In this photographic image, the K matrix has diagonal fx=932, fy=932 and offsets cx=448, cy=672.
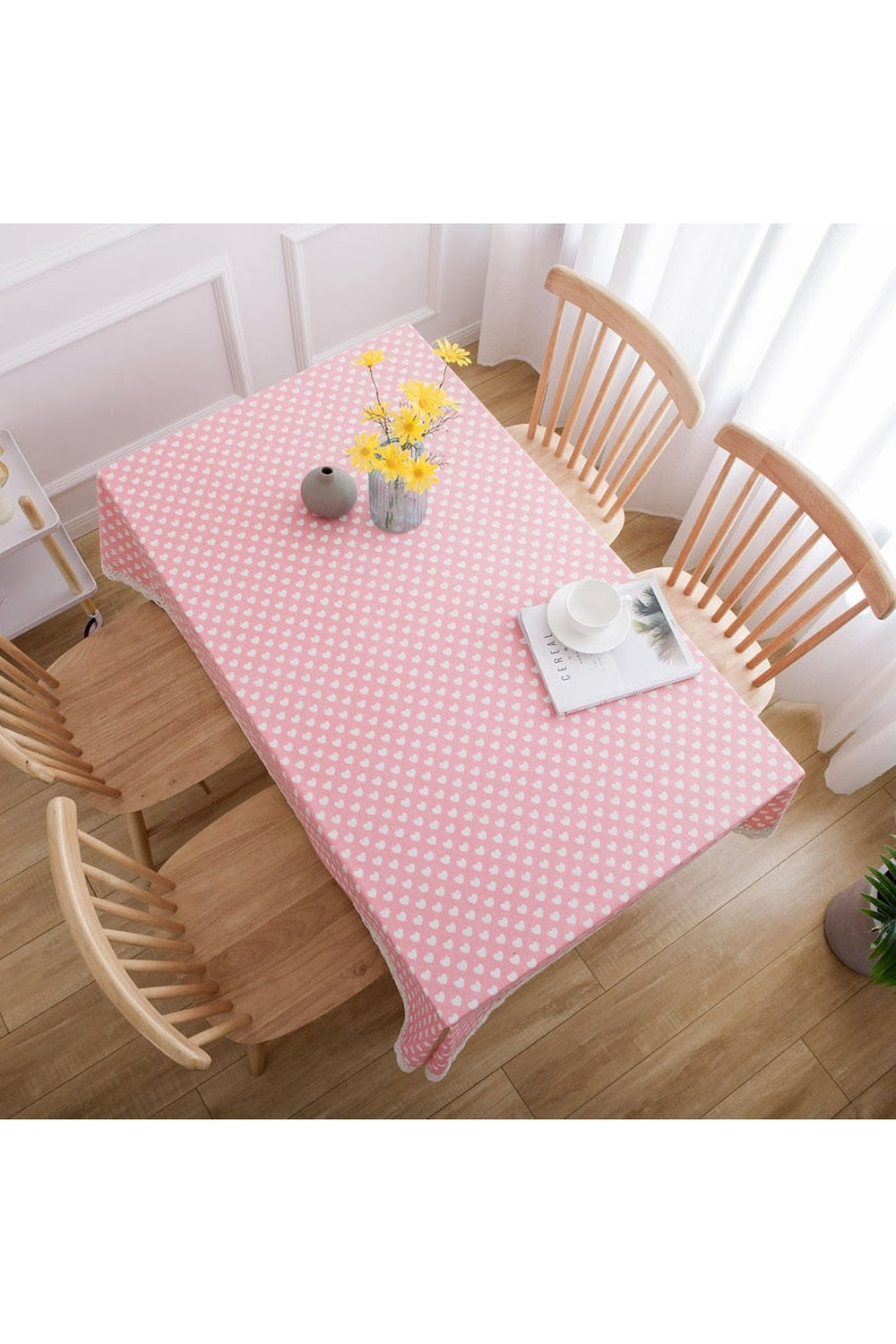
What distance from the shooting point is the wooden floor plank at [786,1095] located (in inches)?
76.3

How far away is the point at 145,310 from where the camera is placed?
2092 millimetres

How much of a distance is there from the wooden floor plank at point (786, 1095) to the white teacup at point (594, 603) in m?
1.08

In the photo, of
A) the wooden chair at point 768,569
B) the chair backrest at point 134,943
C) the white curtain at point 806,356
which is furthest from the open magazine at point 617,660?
the chair backrest at point 134,943

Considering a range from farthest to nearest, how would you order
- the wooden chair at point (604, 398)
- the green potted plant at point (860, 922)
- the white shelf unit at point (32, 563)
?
the white shelf unit at point (32, 563), the wooden chair at point (604, 398), the green potted plant at point (860, 922)

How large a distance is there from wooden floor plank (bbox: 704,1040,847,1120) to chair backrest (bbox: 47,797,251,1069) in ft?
3.54

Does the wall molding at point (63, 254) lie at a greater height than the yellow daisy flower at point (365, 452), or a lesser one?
lesser

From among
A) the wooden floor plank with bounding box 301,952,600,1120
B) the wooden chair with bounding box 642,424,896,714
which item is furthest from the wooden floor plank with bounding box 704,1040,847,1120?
the wooden chair with bounding box 642,424,896,714

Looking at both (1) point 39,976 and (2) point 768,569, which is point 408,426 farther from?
(1) point 39,976

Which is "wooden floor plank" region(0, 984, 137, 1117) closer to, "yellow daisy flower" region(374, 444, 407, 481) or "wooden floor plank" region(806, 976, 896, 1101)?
"yellow daisy flower" region(374, 444, 407, 481)

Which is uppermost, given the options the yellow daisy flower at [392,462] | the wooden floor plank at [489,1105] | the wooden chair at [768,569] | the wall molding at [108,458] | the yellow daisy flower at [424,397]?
the yellow daisy flower at [424,397]

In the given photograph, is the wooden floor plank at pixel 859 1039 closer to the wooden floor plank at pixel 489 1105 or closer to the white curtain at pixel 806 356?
the white curtain at pixel 806 356

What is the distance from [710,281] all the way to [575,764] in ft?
3.82

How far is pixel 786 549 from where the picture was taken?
2170mm
